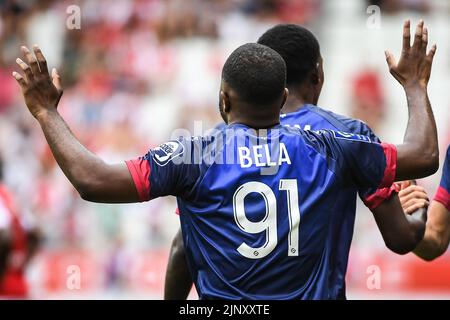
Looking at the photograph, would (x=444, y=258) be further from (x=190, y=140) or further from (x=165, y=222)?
(x=190, y=140)

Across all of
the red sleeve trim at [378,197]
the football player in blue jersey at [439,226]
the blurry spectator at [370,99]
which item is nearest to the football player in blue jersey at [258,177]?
the red sleeve trim at [378,197]

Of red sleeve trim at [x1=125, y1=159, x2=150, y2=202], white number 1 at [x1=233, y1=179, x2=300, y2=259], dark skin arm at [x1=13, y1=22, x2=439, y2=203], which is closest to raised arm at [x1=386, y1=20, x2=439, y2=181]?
dark skin arm at [x1=13, y1=22, x2=439, y2=203]

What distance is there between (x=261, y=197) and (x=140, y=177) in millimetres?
520

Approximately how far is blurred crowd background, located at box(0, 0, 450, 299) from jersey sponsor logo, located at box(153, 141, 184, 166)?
761cm

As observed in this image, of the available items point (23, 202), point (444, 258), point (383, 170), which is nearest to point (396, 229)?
point (383, 170)

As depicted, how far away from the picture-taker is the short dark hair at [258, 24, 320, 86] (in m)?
5.08

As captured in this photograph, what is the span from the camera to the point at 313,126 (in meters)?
4.88

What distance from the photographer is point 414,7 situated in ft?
47.6

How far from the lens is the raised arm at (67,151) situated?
13.1 ft

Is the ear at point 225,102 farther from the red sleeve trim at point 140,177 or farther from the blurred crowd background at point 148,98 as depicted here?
the blurred crowd background at point 148,98

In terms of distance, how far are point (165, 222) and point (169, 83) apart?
8.21ft

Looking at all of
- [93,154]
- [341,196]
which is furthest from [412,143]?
[93,154]

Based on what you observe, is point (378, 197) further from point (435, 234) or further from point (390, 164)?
point (435, 234)

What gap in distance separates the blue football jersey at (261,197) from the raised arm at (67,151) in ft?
0.27
